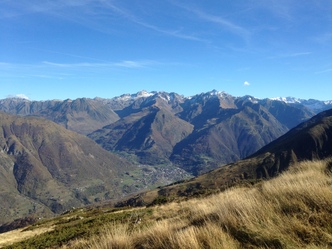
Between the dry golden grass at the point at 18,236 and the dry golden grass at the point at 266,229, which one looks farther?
the dry golden grass at the point at 18,236

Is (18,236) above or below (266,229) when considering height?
below

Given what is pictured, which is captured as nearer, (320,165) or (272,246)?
(272,246)

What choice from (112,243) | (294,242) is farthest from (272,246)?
(112,243)

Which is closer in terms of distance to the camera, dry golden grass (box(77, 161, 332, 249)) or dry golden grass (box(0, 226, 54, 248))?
dry golden grass (box(77, 161, 332, 249))

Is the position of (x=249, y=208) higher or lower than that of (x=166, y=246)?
higher

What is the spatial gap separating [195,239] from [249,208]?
106 inches

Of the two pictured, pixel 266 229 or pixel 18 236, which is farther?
pixel 18 236

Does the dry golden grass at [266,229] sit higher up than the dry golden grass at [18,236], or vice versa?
the dry golden grass at [266,229]

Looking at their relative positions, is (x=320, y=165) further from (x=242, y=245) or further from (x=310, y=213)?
(x=242, y=245)

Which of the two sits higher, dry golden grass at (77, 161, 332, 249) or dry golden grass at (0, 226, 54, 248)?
dry golden grass at (77, 161, 332, 249)

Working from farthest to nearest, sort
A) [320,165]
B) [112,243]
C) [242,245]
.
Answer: [320,165]
[112,243]
[242,245]

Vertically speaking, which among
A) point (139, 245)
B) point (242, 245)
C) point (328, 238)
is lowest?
point (139, 245)

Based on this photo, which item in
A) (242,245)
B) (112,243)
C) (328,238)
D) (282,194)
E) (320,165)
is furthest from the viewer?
(320,165)

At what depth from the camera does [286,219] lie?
7.36 m
